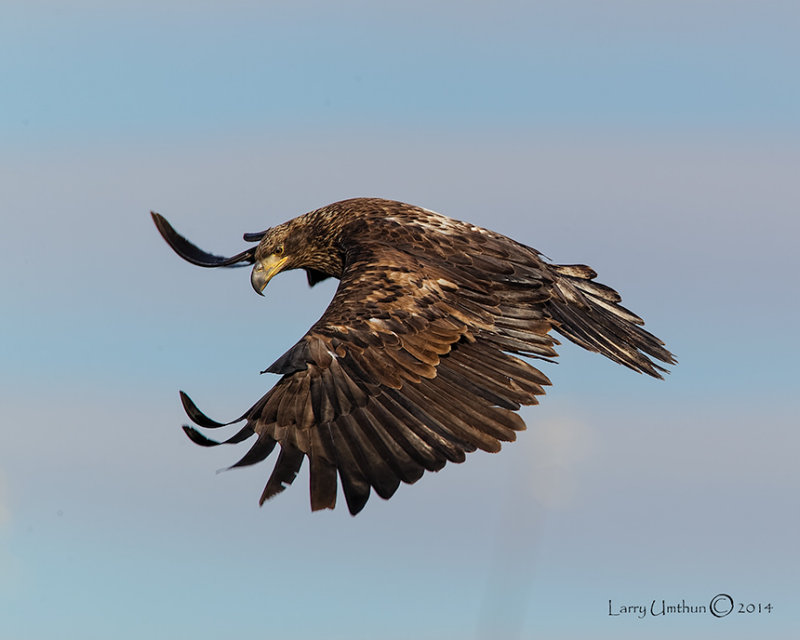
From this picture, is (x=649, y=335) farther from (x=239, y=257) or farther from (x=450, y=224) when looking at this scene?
(x=239, y=257)

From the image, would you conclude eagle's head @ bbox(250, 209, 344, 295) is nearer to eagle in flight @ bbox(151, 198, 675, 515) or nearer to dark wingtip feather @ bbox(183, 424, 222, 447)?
eagle in flight @ bbox(151, 198, 675, 515)

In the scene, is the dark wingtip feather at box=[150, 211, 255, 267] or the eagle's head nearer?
the eagle's head

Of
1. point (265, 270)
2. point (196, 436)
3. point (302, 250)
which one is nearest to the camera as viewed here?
point (196, 436)

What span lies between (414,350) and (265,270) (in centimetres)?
366

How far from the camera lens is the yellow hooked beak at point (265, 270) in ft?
42.1

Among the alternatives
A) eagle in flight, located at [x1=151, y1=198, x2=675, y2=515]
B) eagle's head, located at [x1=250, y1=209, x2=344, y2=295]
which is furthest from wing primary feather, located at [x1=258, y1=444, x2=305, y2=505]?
eagle's head, located at [x1=250, y1=209, x2=344, y2=295]

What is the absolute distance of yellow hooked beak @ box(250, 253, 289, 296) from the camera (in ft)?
42.1

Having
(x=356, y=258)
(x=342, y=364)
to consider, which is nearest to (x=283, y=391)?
(x=342, y=364)

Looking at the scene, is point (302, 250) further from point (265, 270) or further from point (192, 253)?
point (192, 253)

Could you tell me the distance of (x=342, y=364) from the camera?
30.9 feet

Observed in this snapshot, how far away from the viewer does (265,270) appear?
1298cm

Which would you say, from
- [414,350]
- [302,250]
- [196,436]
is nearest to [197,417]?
[196,436]

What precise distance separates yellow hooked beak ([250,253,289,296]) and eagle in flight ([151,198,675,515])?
0.73m

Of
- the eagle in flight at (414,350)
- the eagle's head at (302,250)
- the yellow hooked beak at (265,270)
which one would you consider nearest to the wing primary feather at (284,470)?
the eagle in flight at (414,350)
